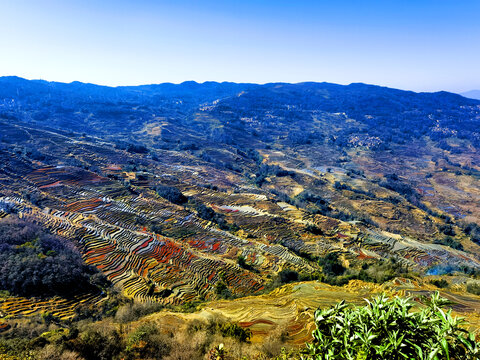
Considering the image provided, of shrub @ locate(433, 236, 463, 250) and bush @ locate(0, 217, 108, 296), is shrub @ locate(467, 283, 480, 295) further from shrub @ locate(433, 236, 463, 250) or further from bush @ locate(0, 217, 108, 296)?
bush @ locate(0, 217, 108, 296)

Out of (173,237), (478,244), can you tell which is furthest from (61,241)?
(478,244)

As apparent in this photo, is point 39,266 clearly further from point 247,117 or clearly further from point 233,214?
point 247,117

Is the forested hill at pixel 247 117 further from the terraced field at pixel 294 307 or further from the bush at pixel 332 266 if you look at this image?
the terraced field at pixel 294 307

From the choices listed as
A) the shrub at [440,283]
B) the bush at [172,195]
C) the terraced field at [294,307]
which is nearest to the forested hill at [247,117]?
the bush at [172,195]

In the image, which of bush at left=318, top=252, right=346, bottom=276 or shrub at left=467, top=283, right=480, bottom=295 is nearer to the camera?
shrub at left=467, top=283, right=480, bottom=295

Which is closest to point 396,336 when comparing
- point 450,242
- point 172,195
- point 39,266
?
point 39,266

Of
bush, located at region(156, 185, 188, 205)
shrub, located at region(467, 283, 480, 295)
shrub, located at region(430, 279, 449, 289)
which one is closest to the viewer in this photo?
shrub, located at region(467, 283, 480, 295)

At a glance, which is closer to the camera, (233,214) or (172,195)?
(233,214)

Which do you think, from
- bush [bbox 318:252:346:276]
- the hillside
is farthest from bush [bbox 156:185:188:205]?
bush [bbox 318:252:346:276]
